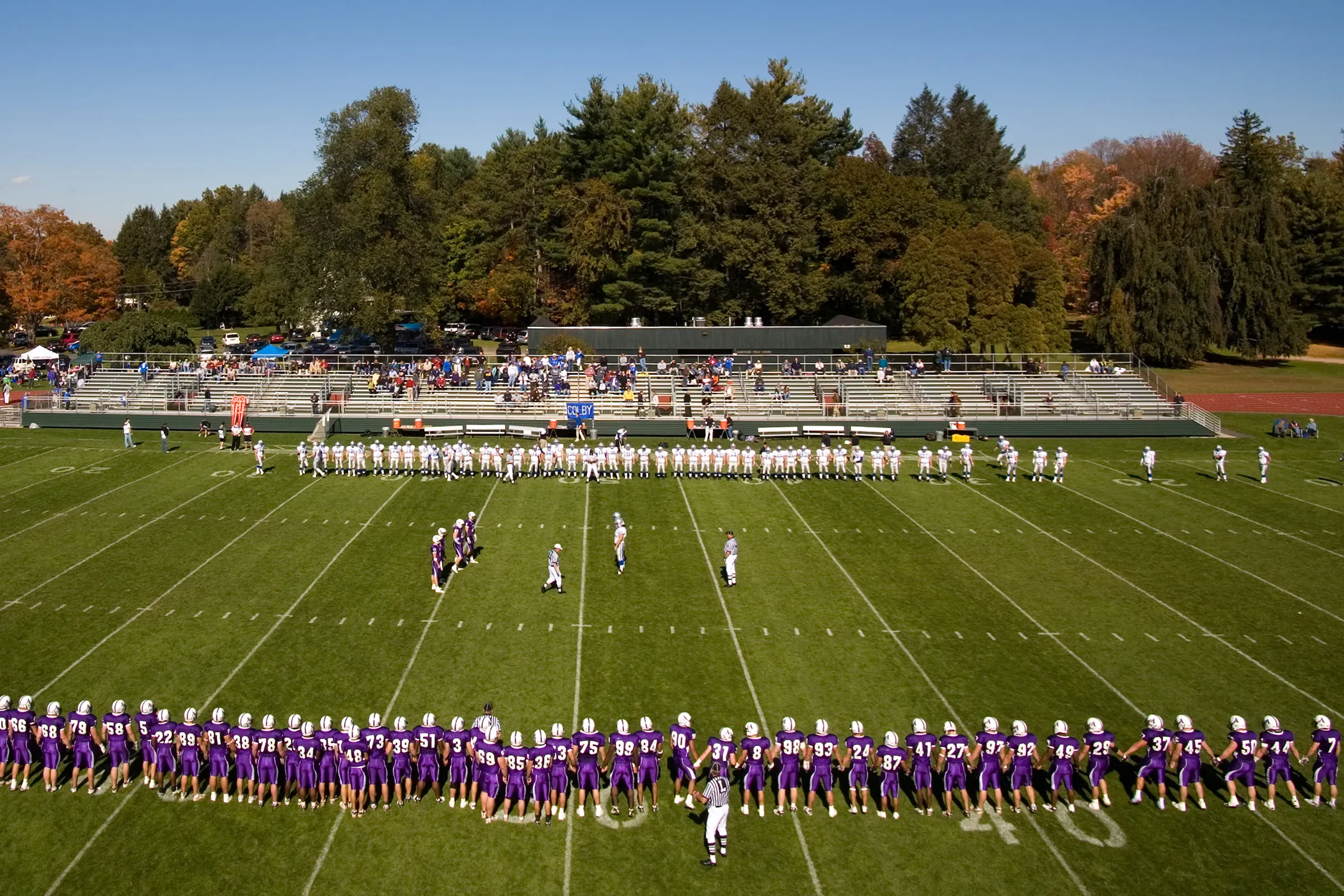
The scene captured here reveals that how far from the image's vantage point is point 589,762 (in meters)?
12.1

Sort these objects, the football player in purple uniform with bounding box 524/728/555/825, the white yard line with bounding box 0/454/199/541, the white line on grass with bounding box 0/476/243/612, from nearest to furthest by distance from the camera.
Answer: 1. the football player in purple uniform with bounding box 524/728/555/825
2. the white line on grass with bounding box 0/476/243/612
3. the white yard line with bounding box 0/454/199/541

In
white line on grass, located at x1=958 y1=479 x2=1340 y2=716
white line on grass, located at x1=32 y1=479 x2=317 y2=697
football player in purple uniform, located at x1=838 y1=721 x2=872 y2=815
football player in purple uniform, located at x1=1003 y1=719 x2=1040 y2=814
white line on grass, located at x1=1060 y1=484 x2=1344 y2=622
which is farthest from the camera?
white line on grass, located at x1=1060 y1=484 x2=1344 y2=622

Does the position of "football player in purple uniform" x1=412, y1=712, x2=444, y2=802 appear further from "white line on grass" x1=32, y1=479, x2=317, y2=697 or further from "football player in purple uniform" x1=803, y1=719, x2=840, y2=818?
"white line on grass" x1=32, y1=479, x2=317, y2=697

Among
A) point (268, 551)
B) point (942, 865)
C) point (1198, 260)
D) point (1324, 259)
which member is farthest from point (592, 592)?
point (1324, 259)

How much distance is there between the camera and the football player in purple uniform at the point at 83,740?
12586 millimetres

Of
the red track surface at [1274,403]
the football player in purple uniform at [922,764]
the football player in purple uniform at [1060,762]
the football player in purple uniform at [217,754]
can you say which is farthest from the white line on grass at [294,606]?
the red track surface at [1274,403]

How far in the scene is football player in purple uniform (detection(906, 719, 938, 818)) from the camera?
40.3 ft

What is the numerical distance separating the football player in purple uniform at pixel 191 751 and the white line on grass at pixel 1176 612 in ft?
49.9

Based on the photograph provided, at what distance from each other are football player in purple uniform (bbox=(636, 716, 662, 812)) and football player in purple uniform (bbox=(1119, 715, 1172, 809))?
5.70 m

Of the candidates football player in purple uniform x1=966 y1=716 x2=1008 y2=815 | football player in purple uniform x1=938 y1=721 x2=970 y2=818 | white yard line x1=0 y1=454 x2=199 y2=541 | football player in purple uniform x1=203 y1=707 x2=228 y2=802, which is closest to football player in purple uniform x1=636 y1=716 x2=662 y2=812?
football player in purple uniform x1=938 y1=721 x2=970 y2=818

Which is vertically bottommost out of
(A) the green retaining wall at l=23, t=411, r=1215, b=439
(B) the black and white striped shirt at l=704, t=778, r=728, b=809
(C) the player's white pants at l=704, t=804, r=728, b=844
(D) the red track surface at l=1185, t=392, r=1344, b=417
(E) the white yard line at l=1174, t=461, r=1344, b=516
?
(C) the player's white pants at l=704, t=804, r=728, b=844

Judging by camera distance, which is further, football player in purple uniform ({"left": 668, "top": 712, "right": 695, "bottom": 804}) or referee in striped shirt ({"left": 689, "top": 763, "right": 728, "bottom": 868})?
football player in purple uniform ({"left": 668, "top": 712, "right": 695, "bottom": 804})

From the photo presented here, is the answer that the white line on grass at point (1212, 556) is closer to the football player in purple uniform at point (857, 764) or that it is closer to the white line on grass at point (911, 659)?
the white line on grass at point (911, 659)

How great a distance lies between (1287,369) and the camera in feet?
174
